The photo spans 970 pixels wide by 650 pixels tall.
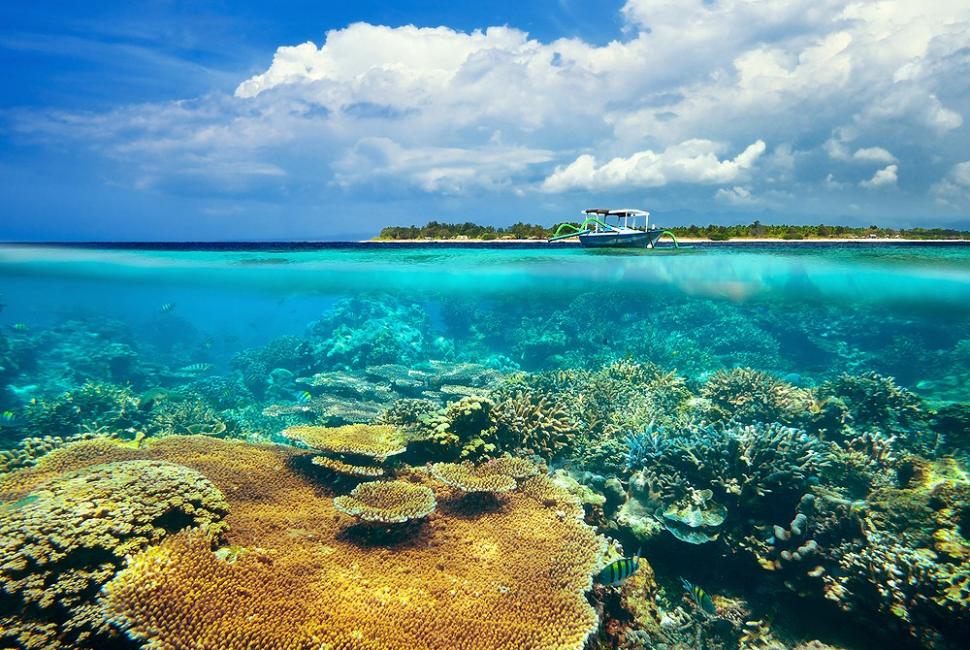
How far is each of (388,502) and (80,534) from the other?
261cm

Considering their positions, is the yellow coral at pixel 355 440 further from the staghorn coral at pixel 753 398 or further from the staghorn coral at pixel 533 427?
the staghorn coral at pixel 753 398

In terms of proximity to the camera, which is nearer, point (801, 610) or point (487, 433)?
point (801, 610)

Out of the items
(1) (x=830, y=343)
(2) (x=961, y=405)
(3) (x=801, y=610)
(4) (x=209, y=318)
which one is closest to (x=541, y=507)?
(3) (x=801, y=610)

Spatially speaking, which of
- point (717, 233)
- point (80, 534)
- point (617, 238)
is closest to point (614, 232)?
point (617, 238)

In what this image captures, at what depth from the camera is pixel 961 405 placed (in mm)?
8984

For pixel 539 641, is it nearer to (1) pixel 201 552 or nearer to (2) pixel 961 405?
(1) pixel 201 552

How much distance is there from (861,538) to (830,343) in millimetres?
18298

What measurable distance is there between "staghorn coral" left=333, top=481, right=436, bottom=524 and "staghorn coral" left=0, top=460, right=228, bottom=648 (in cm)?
126

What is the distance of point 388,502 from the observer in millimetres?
5121

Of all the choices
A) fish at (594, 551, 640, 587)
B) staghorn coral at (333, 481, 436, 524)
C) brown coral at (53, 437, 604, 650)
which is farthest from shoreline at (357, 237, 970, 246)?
fish at (594, 551, 640, 587)

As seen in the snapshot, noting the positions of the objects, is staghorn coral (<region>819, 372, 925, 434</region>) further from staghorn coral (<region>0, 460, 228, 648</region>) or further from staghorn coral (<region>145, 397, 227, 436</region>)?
staghorn coral (<region>145, 397, 227, 436</region>)

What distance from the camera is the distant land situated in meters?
18.2

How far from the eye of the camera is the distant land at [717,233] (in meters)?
18.2

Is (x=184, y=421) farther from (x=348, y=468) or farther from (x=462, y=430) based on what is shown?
(x=462, y=430)
